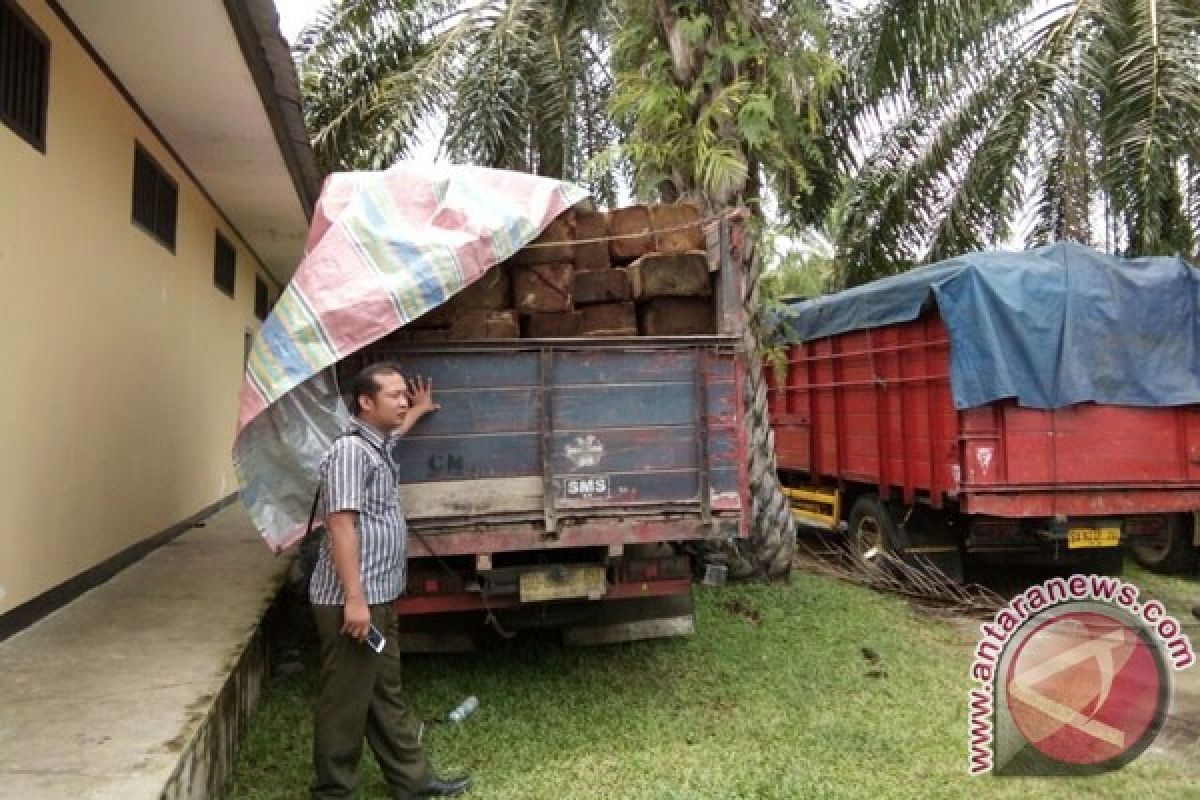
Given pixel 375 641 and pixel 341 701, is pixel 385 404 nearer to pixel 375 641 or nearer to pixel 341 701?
pixel 375 641

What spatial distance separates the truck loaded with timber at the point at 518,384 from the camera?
12.2ft

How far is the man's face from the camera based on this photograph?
3270 mm

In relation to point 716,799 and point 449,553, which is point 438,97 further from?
point 716,799

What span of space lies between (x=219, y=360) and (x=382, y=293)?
5.62m

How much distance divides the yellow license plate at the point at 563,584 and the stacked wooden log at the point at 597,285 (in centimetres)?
115

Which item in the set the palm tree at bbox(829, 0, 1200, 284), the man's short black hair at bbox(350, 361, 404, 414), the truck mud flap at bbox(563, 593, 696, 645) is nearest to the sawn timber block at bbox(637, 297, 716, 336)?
the truck mud flap at bbox(563, 593, 696, 645)

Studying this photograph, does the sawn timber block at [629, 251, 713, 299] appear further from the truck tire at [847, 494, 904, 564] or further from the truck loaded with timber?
the truck tire at [847, 494, 904, 564]

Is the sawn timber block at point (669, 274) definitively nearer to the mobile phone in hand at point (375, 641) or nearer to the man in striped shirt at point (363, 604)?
the man in striped shirt at point (363, 604)

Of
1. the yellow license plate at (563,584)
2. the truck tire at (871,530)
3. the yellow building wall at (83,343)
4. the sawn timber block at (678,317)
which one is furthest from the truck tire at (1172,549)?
Answer: the yellow building wall at (83,343)

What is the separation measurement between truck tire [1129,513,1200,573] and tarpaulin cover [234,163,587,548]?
6.68m

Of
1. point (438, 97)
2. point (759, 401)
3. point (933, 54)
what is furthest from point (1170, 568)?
point (438, 97)

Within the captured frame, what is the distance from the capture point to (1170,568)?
8031mm

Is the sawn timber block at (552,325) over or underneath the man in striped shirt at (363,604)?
over

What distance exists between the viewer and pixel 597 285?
446 cm
